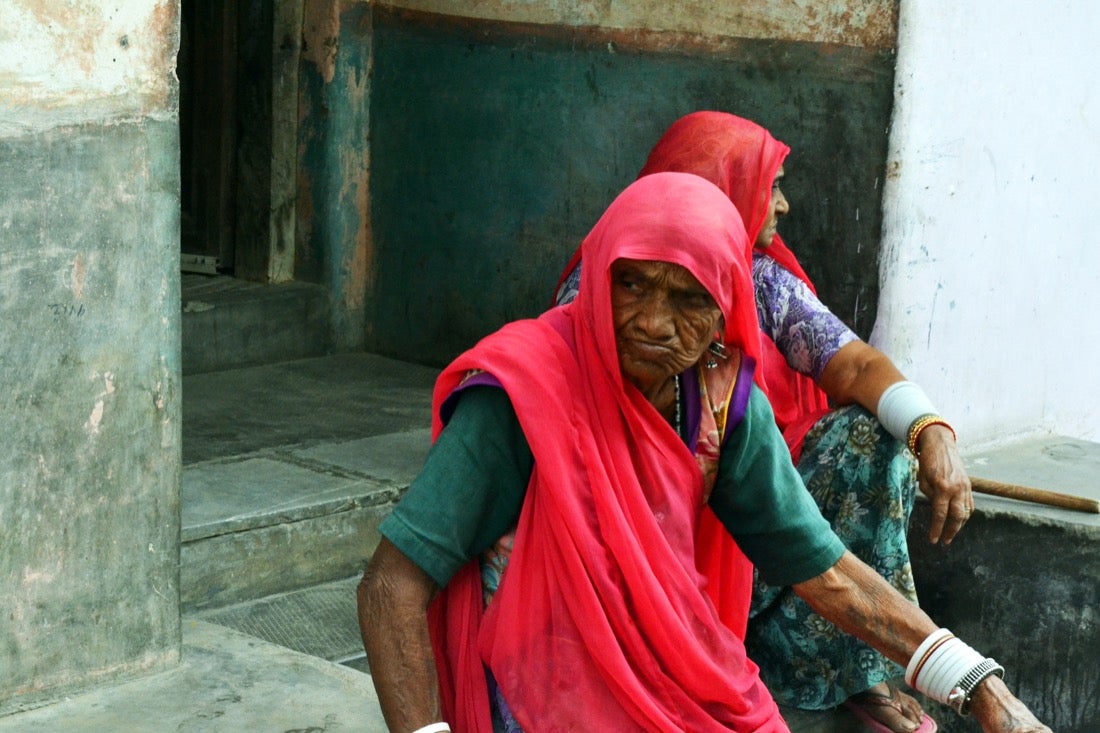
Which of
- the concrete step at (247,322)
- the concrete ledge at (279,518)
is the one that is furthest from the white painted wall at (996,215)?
the concrete step at (247,322)

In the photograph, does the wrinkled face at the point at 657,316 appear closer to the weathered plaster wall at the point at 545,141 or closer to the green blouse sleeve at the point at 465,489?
the green blouse sleeve at the point at 465,489

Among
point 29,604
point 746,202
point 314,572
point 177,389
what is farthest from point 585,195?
point 29,604

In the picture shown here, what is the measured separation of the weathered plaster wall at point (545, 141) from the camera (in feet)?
14.0

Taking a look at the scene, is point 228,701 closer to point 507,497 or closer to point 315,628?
point 315,628

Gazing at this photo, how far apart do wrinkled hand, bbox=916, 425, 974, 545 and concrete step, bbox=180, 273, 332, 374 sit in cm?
270

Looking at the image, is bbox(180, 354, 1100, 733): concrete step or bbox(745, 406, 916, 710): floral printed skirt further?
bbox(180, 354, 1100, 733): concrete step

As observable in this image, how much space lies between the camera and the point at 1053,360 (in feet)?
16.5

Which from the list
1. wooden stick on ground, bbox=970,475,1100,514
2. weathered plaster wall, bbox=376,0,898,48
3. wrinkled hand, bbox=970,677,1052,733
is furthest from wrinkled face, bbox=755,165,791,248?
wrinkled hand, bbox=970,677,1052,733

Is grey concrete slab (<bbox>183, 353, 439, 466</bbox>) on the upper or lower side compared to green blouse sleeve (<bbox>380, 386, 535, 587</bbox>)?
lower

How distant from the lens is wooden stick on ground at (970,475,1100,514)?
4176mm

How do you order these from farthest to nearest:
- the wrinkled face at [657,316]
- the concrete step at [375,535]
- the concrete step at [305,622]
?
the concrete step at [375,535], the concrete step at [305,622], the wrinkled face at [657,316]

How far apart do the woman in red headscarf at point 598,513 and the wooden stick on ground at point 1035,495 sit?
6.21 ft

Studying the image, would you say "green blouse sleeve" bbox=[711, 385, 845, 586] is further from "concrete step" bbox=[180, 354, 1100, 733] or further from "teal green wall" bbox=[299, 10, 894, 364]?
"teal green wall" bbox=[299, 10, 894, 364]

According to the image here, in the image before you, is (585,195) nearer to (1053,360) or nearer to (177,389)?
(1053,360)
